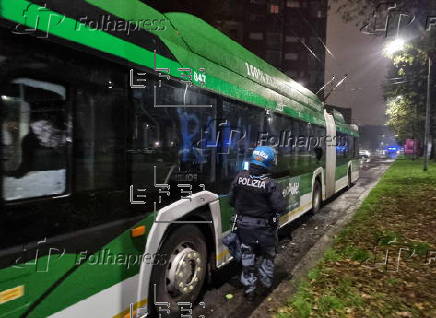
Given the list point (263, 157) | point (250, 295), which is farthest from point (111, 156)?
point (250, 295)

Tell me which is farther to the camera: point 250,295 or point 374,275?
point 374,275

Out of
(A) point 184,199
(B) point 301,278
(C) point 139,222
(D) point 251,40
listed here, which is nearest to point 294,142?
(B) point 301,278

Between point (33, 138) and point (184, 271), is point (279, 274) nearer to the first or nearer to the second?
point (184, 271)

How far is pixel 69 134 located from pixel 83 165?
0.26 meters

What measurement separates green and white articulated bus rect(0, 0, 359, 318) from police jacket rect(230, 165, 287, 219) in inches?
13.9

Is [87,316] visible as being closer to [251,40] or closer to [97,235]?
[97,235]

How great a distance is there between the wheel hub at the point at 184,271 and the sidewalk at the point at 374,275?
985mm

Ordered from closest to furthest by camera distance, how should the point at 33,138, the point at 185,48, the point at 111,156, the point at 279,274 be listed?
the point at 33,138 < the point at 111,156 < the point at 185,48 < the point at 279,274

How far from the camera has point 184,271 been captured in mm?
4219

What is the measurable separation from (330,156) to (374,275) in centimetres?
737

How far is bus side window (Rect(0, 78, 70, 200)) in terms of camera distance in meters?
2.34

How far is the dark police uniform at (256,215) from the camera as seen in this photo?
456cm

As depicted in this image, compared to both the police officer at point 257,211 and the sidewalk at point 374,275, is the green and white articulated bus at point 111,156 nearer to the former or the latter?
the police officer at point 257,211

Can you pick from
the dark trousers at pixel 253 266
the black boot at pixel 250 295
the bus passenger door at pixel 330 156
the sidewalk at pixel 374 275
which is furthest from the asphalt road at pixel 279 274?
the bus passenger door at pixel 330 156
